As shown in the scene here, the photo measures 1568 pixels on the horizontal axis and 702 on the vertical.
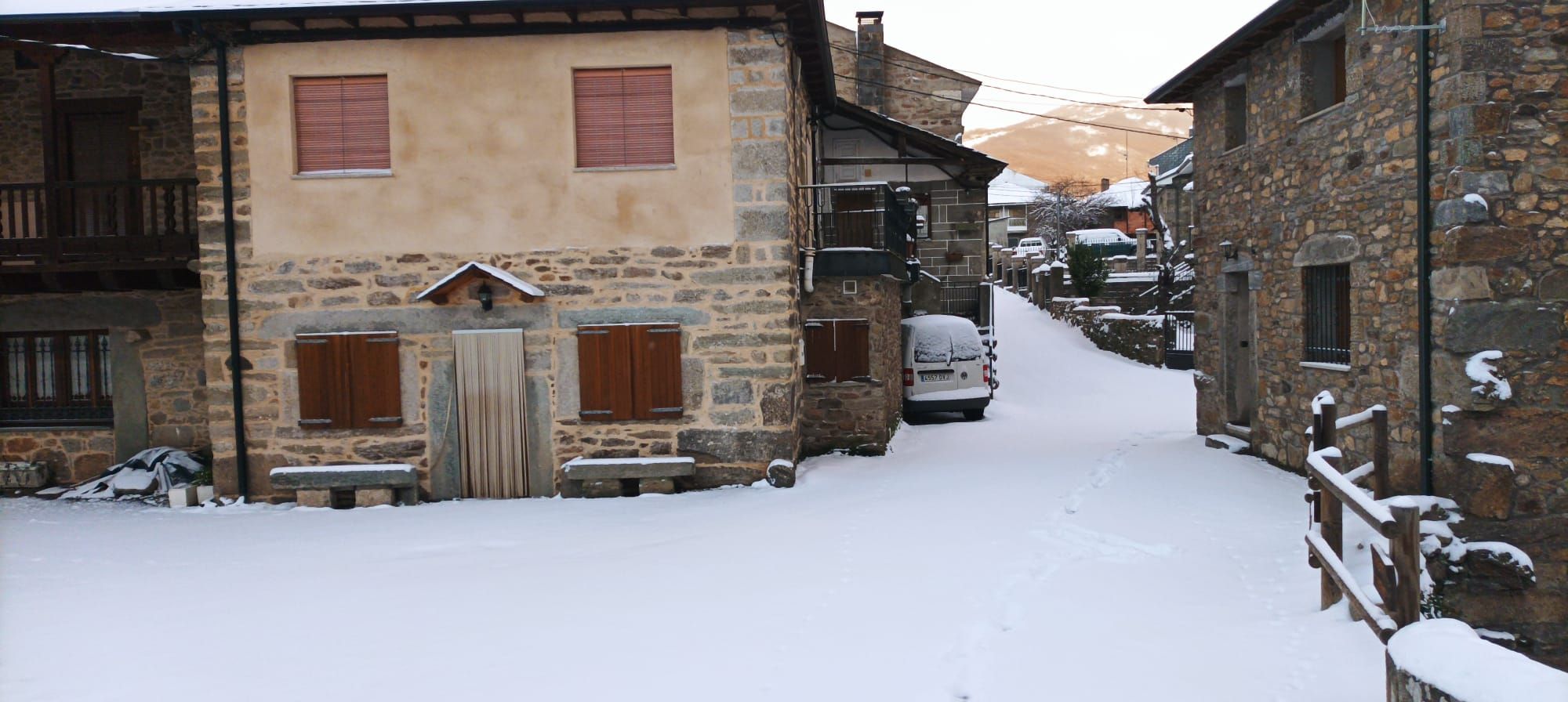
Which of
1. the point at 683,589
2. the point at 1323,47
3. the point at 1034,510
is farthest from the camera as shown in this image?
the point at 1323,47

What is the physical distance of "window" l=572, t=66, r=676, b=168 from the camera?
10.1 metres

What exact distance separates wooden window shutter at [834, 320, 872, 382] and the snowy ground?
183cm

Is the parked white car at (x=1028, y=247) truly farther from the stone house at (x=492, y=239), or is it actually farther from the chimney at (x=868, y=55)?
the stone house at (x=492, y=239)

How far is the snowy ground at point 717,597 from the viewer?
16.2ft

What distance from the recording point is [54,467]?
11797 mm

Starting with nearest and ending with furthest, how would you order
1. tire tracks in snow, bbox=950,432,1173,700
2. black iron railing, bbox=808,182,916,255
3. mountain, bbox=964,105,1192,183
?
tire tracks in snow, bbox=950,432,1173,700, black iron railing, bbox=808,182,916,255, mountain, bbox=964,105,1192,183

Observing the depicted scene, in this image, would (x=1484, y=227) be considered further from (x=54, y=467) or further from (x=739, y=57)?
(x=54, y=467)

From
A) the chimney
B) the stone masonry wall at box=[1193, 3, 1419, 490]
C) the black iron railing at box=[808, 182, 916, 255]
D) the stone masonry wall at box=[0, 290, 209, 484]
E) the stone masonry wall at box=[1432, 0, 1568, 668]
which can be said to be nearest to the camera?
the stone masonry wall at box=[1432, 0, 1568, 668]

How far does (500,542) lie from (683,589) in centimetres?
241

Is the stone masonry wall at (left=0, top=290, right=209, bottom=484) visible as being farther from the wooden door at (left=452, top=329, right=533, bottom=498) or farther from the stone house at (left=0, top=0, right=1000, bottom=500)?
the wooden door at (left=452, top=329, right=533, bottom=498)

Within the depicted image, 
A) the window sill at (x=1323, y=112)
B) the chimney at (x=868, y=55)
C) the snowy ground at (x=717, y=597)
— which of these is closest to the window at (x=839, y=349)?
the snowy ground at (x=717, y=597)

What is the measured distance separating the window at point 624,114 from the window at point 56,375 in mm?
6913

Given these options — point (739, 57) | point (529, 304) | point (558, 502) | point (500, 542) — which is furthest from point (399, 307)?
point (739, 57)

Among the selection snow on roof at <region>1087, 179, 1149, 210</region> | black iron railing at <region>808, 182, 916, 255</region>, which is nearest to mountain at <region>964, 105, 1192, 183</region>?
snow on roof at <region>1087, 179, 1149, 210</region>
